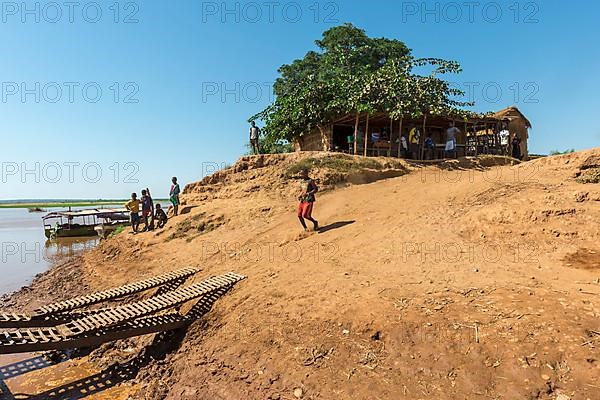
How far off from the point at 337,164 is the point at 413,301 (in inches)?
394

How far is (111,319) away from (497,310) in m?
5.44

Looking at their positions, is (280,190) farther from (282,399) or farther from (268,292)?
(282,399)

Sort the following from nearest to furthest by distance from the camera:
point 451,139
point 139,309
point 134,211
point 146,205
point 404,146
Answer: point 139,309 → point 146,205 → point 134,211 → point 404,146 → point 451,139

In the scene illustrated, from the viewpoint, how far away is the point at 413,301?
5.52 m

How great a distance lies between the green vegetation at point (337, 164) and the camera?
14977 millimetres

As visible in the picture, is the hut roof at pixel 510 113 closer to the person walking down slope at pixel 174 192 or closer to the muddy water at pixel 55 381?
the person walking down slope at pixel 174 192

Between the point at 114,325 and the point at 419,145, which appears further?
the point at 419,145

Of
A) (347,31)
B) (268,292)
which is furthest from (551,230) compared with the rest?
(347,31)

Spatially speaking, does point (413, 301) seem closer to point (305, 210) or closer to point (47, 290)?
point (305, 210)

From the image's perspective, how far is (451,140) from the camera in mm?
18281

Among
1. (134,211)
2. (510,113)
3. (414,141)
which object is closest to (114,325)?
(134,211)

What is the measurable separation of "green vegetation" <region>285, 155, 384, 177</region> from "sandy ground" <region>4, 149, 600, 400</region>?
377cm

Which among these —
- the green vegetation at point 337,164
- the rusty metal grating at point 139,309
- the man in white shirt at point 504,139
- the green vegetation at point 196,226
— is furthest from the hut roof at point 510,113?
the rusty metal grating at point 139,309

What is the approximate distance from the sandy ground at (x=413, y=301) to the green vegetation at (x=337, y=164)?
12.4 feet
